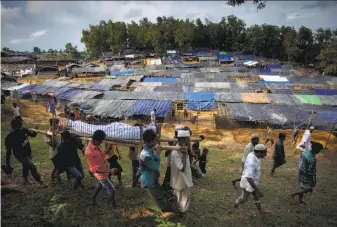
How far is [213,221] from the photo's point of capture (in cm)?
455

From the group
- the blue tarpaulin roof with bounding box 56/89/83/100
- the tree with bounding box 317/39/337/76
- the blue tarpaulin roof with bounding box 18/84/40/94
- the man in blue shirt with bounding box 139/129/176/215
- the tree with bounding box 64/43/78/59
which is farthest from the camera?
the tree with bounding box 64/43/78/59

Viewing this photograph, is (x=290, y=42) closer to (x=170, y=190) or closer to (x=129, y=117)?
(x=129, y=117)

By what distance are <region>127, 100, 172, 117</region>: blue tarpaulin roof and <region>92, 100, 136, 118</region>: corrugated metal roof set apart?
0.45 meters

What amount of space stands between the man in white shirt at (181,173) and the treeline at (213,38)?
53.4 meters

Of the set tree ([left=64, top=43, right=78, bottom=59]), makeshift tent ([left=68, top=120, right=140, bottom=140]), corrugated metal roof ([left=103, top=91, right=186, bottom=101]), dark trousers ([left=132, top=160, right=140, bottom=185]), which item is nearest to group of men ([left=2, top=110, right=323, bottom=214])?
makeshift tent ([left=68, top=120, right=140, bottom=140])

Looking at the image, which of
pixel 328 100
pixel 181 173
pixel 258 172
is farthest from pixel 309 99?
pixel 181 173

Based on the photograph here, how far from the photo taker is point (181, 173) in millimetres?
4191

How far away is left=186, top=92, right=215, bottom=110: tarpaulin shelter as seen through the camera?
21.4 meters

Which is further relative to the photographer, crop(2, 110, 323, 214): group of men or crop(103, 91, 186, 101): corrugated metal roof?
crop(103, 91, 186, 101): corrugated metal roof

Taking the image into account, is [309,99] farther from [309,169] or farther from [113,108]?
[309,169]

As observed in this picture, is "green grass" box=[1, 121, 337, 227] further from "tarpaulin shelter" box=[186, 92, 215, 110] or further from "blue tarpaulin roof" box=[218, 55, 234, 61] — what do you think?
"blue tarpaulin roof" box=[218, 55, 234, 61]

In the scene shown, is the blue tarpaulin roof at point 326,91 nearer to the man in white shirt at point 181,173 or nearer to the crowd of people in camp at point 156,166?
the crowd of people in camp at point 156,166

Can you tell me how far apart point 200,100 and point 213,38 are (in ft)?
160

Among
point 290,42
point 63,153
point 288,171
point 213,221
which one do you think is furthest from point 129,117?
point 290,42
